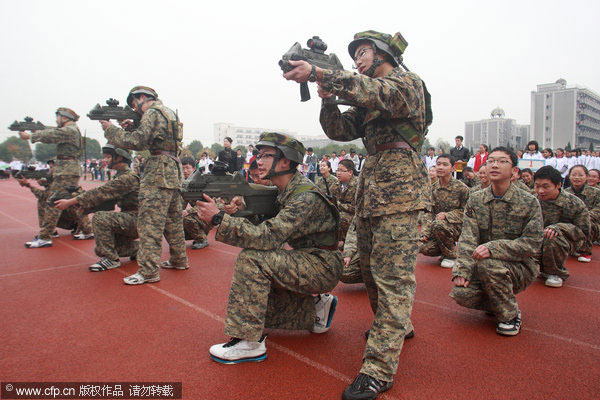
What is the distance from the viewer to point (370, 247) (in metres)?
2.66

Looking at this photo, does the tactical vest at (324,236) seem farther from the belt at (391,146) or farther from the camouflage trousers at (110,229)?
the camouflage trousers at (110,229)

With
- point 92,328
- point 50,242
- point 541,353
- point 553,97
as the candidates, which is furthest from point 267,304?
point 553,97

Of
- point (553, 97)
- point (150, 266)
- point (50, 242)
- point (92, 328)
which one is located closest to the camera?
point (92, 328)

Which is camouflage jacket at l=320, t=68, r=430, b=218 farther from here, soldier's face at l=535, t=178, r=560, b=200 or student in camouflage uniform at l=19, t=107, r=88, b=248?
student in camouflage uniform at l=19, t=107, r=88, b=248

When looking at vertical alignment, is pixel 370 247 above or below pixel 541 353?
above

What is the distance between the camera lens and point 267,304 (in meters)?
2.90

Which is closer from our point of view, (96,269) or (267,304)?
(267,304)

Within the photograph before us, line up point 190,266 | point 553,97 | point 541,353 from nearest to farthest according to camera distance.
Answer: point 541,353 < point 190,266 < point 553,97

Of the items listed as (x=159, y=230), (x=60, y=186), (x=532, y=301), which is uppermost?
(x=60, y=186)

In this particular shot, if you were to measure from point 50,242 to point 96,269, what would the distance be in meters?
2.32

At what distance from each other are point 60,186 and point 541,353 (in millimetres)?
7329

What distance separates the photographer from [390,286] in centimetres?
239

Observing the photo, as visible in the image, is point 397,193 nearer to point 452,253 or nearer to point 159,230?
point 159,230

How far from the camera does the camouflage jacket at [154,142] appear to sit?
167 inches
